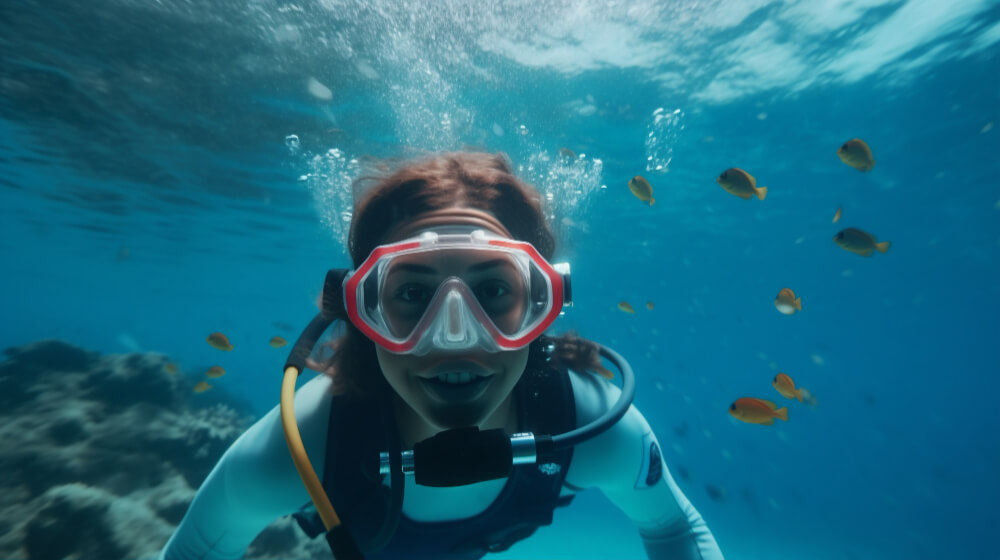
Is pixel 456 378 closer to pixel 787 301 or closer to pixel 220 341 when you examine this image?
pixel 787 301

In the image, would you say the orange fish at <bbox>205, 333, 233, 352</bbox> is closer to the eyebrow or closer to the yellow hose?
the yellow hose

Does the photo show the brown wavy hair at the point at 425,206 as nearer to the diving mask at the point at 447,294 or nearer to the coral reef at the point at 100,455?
the diving mask at the point at 447,294

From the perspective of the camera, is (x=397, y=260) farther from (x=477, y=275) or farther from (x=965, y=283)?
(x=965, y=283)

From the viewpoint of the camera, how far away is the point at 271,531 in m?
9.27

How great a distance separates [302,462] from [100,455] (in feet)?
40.4

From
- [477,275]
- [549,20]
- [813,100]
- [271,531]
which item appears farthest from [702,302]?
[477,275]

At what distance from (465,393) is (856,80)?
1903cm

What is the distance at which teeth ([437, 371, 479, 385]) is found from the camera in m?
2.14

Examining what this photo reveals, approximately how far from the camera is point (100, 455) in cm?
1008


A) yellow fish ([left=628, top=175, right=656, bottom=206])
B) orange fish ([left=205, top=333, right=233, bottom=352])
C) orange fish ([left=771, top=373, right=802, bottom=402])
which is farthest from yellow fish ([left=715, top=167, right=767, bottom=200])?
orange fish ([left=205, top=333, right=233, bottom=352])

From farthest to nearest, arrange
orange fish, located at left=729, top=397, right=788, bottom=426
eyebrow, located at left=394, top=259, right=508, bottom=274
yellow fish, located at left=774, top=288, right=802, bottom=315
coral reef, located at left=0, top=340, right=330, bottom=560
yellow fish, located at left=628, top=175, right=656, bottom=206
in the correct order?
yellow fish, located at left=628, top=175, right=656, bottom=206 → yellow fish, located at left=774, top=288, right=802, bottom=315 → coral reef, located at left=0, top=340, right=330, bottom=560 → orange fish, located at left=729, top=397, right=788, bottom=426 → eyebrow, located at left=394, top=259, right=508, bottom=274

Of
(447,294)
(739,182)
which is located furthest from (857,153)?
(447,294)

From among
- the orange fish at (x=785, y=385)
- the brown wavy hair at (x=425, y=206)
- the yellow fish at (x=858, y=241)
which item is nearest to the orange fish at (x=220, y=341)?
the brown wavy hair at (x=425, y=206)

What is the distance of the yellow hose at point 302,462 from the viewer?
5.41 feet
